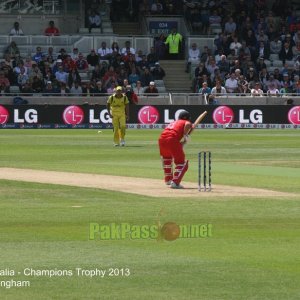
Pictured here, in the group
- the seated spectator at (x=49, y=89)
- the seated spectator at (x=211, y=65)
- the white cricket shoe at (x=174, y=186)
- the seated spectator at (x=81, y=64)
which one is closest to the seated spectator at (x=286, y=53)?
the seated spectator at (x=211, y=65)

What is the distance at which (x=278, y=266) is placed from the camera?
469 inches

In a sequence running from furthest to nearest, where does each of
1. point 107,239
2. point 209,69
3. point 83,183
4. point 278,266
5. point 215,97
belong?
point 209,69, point 215,97, point 83,183, point 107,239, point 278,266

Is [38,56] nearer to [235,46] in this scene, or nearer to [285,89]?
[235,46]

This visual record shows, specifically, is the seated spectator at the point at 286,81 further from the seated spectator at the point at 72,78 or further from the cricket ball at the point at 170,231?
the cricket ball at the point at 170,231

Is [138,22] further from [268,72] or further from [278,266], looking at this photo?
[278,266]

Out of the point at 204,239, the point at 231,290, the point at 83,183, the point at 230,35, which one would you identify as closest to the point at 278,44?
the point at 230,35

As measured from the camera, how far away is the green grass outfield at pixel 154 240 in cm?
1079

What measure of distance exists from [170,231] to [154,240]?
55 cm

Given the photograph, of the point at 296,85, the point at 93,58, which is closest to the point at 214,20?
the point at 296,85

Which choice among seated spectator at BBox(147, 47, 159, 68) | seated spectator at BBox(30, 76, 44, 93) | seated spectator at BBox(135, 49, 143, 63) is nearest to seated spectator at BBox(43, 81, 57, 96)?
seated spectator at BBox(30, 76, 44, 93)

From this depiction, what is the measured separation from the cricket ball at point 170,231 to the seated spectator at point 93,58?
107 ft

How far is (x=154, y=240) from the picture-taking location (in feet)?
45.0

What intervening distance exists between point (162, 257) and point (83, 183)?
8.59 meters

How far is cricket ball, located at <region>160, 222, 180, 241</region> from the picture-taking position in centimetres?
1373
